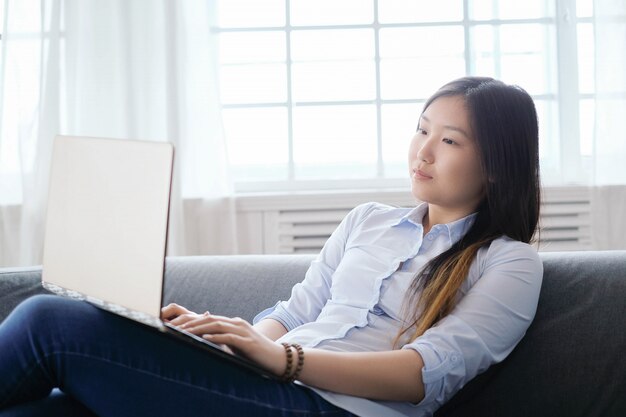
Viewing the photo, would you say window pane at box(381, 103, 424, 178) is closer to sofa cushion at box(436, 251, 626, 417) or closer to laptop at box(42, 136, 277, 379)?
sofa cushion at box(436, 251, 626, 417)

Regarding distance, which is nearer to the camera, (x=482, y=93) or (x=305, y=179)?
(x=482, y=93)

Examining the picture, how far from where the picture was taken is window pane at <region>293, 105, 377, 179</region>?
125 inches

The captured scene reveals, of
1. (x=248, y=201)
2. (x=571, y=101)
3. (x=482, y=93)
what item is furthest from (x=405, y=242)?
(x=571, y=101)

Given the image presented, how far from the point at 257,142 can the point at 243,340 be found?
191 cm

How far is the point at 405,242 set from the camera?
5.71ft

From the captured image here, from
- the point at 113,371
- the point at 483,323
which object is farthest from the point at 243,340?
the point at 483,323

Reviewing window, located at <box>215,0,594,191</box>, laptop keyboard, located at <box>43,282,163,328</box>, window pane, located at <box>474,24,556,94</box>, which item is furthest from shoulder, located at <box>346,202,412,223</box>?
window pane, located at <box>474,24,556,94</box>

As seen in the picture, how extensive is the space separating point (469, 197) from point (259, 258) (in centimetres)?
59

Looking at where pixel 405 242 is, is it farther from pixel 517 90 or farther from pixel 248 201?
pixel 248 201

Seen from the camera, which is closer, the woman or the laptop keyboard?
the laptop keyboard

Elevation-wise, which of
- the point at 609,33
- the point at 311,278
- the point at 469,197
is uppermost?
the point at 609,33

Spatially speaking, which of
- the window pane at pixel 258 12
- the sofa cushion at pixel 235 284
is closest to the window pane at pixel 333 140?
the window pane at pixel 258 12

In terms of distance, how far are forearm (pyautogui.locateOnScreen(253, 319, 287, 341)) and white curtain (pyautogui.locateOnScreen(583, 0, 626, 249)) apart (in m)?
1.59

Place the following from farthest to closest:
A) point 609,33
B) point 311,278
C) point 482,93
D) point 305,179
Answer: point 305,179 → point 609,33 → point 311,278 → point 482,93
